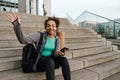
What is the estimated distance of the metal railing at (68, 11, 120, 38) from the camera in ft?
29.0

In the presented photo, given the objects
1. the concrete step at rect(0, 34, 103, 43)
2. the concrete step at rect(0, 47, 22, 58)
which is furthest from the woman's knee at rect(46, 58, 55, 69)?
the concrete step at rect(0, 34, 103, 43)

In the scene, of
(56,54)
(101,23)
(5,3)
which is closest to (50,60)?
(56,54)

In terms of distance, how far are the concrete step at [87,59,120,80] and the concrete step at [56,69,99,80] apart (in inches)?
6.8

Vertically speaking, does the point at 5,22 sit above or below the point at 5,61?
above

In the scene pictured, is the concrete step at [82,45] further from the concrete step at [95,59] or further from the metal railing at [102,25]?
the metal railing at [102,25]

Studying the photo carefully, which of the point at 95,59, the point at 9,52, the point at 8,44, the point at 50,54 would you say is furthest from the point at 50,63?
the point at 95,59

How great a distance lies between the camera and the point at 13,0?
19.5 metres

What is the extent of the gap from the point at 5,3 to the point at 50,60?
58.9ft

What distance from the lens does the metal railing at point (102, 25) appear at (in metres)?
8.84

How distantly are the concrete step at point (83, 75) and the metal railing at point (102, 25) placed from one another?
18.1ft

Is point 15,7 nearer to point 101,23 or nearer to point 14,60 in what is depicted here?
point 101,23

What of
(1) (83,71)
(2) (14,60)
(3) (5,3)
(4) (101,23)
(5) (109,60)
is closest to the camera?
(2) (14,60)

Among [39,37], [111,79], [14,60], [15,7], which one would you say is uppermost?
[15,7]

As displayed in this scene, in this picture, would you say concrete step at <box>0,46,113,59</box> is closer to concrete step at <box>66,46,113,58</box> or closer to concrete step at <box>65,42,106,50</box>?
concrete step at <box>66,46,113,58</box>
